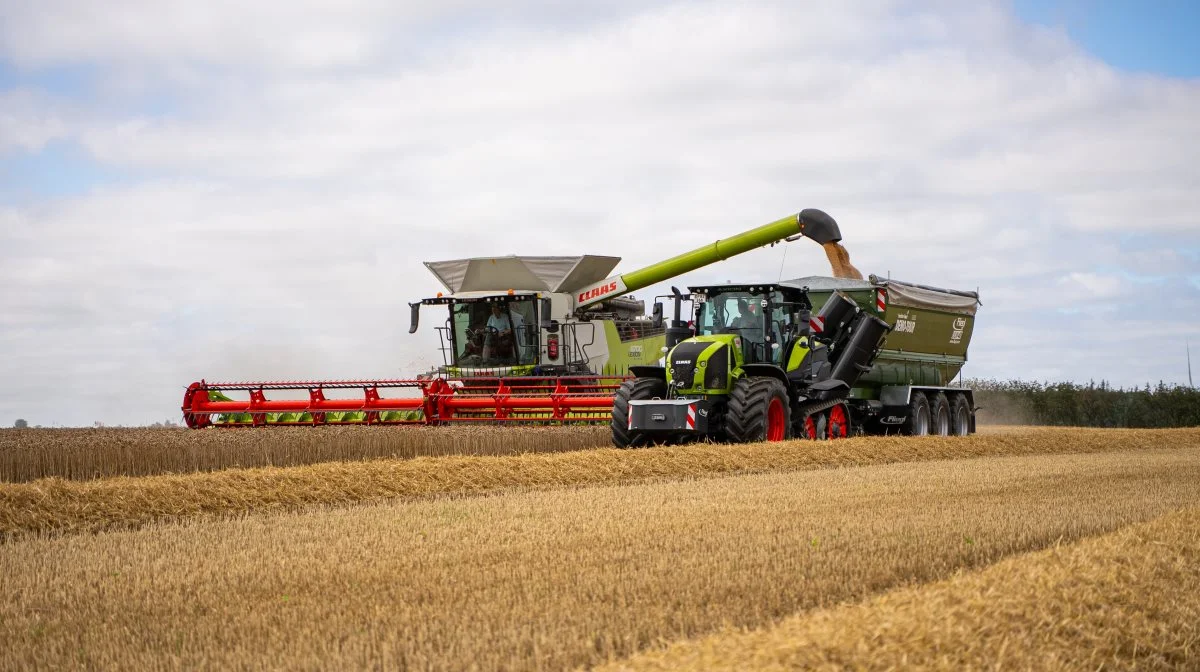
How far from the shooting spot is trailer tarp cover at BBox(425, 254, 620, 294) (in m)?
18.5

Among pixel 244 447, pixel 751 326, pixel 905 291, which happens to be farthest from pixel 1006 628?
pixel 905 291

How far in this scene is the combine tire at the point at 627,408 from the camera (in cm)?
1379

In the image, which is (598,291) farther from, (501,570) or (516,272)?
(501,570)

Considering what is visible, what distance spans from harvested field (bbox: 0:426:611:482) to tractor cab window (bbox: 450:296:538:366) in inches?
119

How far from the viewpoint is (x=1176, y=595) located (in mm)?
5008

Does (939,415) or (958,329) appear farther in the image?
(958,329)

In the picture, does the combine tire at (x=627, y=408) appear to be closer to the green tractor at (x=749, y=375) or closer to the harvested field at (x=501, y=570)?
the green tractor at (x=749, y=375)

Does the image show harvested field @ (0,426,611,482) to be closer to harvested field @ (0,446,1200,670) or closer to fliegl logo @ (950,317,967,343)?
harvested field @ (0,446,1200,670)

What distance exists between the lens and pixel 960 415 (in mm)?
19938

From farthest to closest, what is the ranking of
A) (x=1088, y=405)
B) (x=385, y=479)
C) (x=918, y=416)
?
(x=1088, y=405), (x=918, y=416), (x=385, y=479)

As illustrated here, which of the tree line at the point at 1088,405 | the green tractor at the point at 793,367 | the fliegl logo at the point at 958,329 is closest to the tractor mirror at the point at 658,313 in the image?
the green tractor at the point at 793,367

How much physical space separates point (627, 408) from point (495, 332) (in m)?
4.99

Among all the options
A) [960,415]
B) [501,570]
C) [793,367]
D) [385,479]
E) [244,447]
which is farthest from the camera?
[960,415]

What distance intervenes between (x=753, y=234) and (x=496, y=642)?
14.8 m
